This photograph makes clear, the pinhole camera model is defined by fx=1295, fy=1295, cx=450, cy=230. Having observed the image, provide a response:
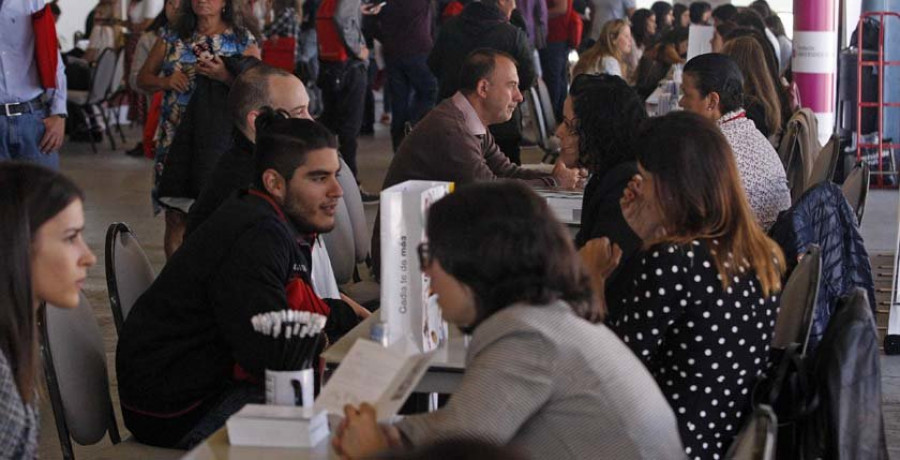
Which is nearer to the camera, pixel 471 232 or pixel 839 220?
pixel 471 232

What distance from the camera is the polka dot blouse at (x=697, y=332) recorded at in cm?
250

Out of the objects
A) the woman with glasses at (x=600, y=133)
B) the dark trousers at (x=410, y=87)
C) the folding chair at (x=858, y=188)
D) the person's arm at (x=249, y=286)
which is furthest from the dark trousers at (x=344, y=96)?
the person's arm at (x=249, y=286)

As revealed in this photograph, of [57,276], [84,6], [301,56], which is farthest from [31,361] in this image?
[84,6]

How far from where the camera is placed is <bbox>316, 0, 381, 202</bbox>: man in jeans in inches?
324

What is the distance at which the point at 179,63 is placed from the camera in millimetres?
5125

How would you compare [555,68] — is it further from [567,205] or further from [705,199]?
[705,199]

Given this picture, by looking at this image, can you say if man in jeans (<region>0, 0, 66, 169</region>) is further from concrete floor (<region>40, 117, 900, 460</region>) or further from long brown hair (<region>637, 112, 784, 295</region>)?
long brown hair (<region>637, 112, 784, 295</region>)

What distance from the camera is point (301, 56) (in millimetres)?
9742

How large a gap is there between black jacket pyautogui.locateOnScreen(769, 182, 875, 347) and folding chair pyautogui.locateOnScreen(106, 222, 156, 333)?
1.74 m

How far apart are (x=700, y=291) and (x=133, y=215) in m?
5.83

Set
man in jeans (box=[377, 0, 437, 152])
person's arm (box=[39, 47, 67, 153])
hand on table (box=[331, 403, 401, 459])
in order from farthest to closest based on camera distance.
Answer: man in jeans (box=[377, 0, 437, 152]) < person's arm (box=[39, 47, 67, 153]) < hand on table (box=[331, 403, 401, 459])

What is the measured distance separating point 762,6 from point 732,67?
4659mm

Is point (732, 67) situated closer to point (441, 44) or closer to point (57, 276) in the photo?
point (441, 44)

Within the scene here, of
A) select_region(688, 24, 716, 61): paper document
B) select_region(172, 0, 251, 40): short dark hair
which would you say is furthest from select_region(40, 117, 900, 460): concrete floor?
select_region(688, 24, 716, 61): paper document
